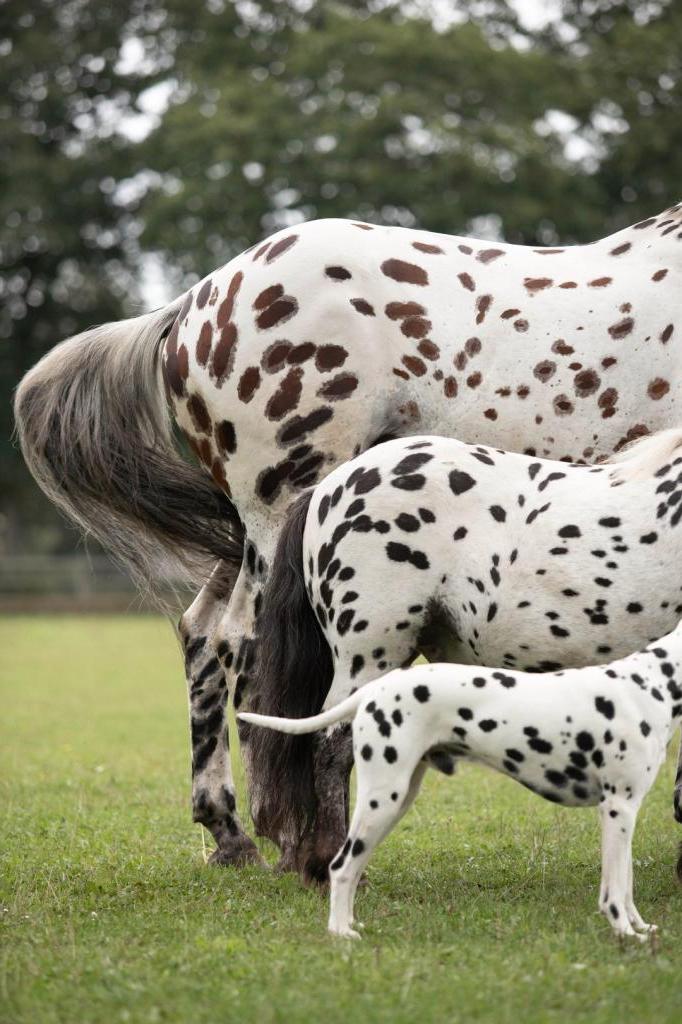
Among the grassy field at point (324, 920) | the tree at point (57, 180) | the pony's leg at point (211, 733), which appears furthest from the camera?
the tree at point (57, 180)

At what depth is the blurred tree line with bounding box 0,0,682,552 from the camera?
2570cm

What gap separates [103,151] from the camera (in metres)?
30.5

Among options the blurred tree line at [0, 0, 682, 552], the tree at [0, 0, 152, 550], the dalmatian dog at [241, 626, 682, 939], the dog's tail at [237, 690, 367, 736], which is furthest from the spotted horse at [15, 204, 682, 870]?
the tree at [0, 0, 152, 550]

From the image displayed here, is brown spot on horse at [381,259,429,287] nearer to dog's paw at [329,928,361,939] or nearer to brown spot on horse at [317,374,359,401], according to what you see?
brown spot on horse at [317,374,359,401]

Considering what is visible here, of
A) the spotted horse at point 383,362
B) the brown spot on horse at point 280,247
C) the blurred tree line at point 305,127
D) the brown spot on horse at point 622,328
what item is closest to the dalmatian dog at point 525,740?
the spotted horse at point 383,362

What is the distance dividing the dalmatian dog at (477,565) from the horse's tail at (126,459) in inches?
50.0

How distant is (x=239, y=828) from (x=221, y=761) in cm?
34

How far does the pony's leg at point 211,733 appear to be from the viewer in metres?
6.23

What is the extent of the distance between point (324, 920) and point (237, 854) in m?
→ 1.53

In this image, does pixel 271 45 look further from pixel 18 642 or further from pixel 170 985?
pixel 170 985

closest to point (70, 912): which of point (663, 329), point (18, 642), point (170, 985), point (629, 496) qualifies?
point (170, 985)

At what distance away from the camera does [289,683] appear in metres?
5.25

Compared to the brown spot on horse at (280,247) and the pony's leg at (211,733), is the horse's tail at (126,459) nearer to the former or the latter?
the pony's leg at (211,733)

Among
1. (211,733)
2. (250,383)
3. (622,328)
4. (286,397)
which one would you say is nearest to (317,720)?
(286,397)
